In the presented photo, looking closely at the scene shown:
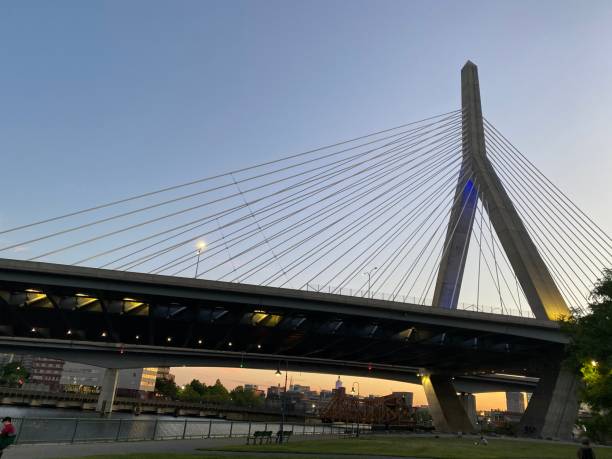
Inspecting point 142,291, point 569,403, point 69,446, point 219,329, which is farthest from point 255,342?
point 69,446

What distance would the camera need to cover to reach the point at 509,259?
4241 centimetres

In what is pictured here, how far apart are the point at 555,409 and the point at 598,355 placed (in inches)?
911

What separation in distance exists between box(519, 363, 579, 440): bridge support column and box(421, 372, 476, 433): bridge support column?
19.5 metres

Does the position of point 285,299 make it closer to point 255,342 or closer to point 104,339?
point 255,342

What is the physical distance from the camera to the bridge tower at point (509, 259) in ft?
133

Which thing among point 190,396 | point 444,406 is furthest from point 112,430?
point 190,396

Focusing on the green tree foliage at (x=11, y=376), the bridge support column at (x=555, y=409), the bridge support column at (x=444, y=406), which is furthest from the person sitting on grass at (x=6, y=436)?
the green tree foliage at (x=11, y=376)

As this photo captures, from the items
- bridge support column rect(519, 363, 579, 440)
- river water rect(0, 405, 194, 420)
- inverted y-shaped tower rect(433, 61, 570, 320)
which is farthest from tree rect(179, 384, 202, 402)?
inverted y-shaped tower rect(433, 61, 570, 320)

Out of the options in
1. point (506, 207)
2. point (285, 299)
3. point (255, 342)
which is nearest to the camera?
point (285, 299)

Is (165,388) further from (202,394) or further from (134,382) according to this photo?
(134,382)

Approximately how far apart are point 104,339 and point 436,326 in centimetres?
3799

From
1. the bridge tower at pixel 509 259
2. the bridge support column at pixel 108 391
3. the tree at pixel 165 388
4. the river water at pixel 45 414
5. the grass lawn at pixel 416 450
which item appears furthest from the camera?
the tree at pixel 165 388

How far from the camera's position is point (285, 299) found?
1640 inches

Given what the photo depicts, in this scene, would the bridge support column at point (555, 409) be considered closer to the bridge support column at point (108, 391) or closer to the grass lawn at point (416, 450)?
the grass lawn at point (416, 450)
